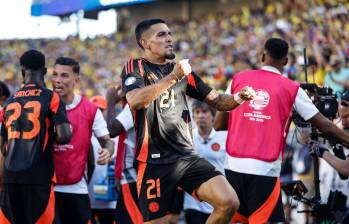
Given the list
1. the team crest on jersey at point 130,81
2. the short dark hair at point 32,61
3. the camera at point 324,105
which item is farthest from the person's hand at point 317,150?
the short dark hair at point 32,61

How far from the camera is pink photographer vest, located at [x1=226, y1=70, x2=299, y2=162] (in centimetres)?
696

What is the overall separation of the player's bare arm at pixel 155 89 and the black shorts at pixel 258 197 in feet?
5.25

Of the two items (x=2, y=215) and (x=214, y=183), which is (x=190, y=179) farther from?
(x=2, y=215)

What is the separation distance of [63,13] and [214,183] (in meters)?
35.8

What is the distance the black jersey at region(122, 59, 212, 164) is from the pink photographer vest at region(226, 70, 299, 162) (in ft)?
2.85

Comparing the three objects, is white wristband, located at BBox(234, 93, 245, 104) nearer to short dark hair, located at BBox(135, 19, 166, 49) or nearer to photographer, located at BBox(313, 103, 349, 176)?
short dark hair, located at BBox(135, 19, 166, 49)

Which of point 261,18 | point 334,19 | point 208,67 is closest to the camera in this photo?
point 334,19

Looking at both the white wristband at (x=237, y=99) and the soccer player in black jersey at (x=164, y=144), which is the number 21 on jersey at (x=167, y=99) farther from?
the white wristband at (x=237, y=99)

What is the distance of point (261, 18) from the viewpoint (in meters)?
28.8

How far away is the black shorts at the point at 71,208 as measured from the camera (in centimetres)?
738

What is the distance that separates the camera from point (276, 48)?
281 inches

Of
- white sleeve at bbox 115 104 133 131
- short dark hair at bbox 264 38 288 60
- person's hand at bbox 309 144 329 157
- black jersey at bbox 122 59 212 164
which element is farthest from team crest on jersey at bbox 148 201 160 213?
short dark hair at bbox 264 38 288 60

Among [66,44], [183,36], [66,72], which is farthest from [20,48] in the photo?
[66,72]

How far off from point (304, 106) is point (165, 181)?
1.66 m
